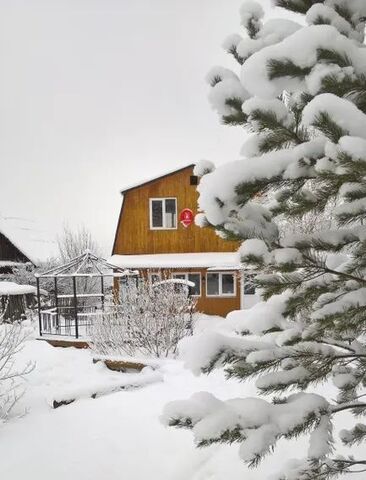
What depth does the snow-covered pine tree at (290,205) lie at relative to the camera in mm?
1766

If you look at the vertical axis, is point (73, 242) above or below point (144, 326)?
above

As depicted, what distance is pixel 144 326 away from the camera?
11922 millimetres

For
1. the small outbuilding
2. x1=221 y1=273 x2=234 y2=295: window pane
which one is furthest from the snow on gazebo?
x1=221 y1=273 x2=234 y2=295: window pane

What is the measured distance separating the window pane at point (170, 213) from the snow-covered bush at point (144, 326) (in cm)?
816

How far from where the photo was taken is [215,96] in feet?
7.24

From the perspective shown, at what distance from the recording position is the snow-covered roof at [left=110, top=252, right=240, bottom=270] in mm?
19141

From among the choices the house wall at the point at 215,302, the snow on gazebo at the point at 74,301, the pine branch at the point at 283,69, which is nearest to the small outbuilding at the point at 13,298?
the snow on gazebo at the point at 74,301

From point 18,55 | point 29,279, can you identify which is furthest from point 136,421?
point 18,55

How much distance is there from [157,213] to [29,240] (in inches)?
1991

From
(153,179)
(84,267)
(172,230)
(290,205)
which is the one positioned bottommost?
(84,267)

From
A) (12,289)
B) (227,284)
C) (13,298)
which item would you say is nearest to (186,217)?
(227,284)

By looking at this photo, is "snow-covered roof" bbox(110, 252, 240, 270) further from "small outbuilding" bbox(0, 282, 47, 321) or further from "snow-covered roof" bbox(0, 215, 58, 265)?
"snow-covered roof" bbox(0, 215, 58, 265)

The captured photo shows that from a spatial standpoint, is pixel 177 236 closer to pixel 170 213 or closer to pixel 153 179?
pixel 170 213

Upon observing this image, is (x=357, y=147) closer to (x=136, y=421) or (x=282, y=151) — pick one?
(x=282, y=151)
